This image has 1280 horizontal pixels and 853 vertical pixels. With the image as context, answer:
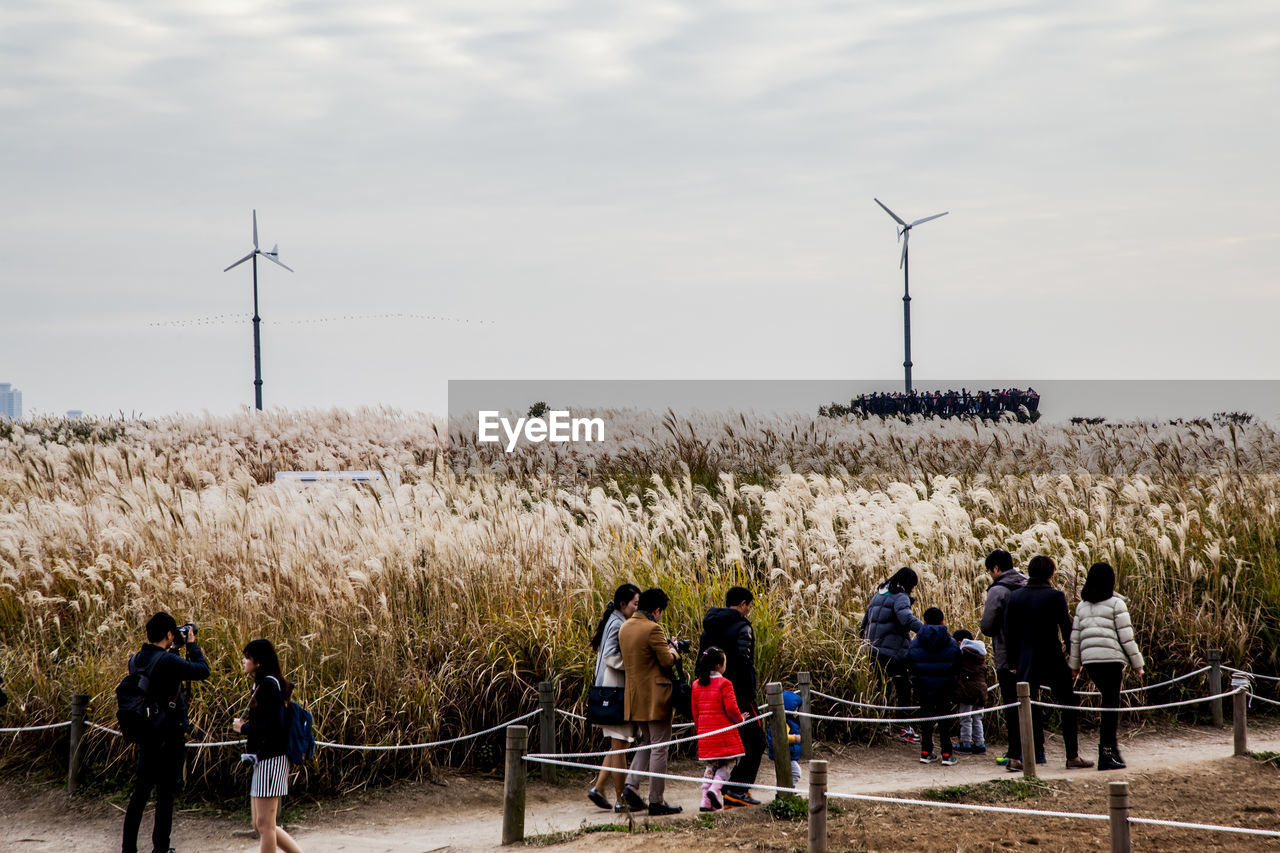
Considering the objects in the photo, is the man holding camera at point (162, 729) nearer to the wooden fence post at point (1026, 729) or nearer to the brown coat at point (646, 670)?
the brown coat at point (646, 670)

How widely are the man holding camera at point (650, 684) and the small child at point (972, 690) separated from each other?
2.96 meters

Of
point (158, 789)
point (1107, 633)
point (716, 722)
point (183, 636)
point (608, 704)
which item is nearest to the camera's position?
point (158, 789)

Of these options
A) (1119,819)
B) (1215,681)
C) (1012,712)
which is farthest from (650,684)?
(1215,681)

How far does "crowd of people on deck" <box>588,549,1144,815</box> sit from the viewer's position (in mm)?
8562

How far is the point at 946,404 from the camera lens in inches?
1287

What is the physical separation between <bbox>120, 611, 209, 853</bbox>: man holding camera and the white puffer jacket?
6554 millimetres

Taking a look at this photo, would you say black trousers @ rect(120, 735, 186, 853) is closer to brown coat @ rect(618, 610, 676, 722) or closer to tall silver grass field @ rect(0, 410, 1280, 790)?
tall silver grass field @ rect(0, 410, 1280, 790)

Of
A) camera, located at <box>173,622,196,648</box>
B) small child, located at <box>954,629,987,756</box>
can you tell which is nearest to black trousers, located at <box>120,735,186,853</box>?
camera, located at <box>173,622,196,648</box>

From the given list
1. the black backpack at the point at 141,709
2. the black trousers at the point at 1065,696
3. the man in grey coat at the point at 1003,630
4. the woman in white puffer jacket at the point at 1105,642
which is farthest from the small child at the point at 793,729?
the black backpack at the point at 141,709

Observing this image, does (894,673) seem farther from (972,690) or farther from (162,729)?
(162,729)

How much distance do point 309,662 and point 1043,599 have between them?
18.9 feet

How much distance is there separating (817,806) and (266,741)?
3.22 m

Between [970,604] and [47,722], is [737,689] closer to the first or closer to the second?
[970,604]

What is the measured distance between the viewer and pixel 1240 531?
43.5 feet
